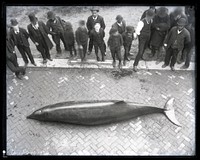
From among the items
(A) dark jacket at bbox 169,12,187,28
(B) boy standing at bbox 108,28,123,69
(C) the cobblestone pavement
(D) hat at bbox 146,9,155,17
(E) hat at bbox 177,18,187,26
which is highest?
(D) hat at bbox 146,9,155,17

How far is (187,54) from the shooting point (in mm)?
10164

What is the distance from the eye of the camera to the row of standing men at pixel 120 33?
9.62 metres

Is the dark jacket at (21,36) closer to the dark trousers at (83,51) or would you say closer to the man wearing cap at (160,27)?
the dark trousers at (83,51)

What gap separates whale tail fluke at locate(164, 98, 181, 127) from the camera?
9039 millimetres

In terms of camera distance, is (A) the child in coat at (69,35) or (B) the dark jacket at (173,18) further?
(A) the child in coat at (69,35)

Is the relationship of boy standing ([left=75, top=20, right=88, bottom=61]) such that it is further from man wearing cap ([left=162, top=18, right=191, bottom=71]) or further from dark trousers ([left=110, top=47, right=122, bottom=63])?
man wearing cap ([left=162, top=18, right=191, bottom=71])

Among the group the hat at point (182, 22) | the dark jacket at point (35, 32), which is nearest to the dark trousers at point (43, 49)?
the dark jacket at point (35, 32)

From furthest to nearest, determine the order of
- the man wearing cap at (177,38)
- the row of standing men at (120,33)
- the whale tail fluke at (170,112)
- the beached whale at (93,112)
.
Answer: the row of standing men at (120,33) → the man wearing cap at (177,38) → the whale tail fluke at (170,112) → the beached whale at (93,112)

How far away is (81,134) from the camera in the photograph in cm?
891

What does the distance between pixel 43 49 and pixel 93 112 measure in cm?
373

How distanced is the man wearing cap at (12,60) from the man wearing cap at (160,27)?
5.39 metres

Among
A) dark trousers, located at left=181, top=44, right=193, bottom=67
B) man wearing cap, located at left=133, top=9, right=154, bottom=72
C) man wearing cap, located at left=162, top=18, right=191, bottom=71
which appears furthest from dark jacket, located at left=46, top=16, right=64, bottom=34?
dark trousers, located at left=181, top=44, right=193, bottom=67

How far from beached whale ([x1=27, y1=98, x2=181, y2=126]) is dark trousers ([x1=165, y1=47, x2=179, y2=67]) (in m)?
2.36

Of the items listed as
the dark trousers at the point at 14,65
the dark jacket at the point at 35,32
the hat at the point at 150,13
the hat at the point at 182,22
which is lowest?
the dark trousers at the point at 14,65
